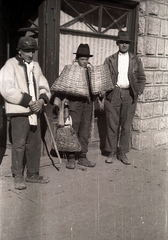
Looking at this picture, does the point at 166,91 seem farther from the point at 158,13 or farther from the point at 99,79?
the point at 99,79

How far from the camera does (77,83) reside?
531 cm

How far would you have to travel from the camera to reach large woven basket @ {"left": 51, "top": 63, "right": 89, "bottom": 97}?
530cm

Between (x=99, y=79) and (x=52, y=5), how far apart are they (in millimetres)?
1440

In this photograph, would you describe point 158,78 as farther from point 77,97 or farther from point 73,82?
point 73,82

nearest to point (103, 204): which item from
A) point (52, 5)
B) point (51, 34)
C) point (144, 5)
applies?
point (51, 34)

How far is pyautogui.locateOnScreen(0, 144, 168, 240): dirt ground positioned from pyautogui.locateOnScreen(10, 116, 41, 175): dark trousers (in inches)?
12.5

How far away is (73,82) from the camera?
530cm

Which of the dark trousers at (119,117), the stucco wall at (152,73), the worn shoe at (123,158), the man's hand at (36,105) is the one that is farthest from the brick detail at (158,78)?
the man's hand at (36,105)

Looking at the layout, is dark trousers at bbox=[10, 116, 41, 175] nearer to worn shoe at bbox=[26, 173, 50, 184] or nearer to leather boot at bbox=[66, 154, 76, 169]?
worn shoe at bbox=[26, 173, 50, 184]

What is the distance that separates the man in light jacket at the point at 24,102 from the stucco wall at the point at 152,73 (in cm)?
257

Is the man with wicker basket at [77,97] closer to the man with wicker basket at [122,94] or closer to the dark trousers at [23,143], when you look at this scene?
the man with wicker basket at [122,94]

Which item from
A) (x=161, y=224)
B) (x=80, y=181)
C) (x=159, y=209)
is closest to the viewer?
(x=161, y=224)

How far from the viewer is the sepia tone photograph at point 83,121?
13.4 ft

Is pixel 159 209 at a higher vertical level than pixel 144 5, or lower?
lower
